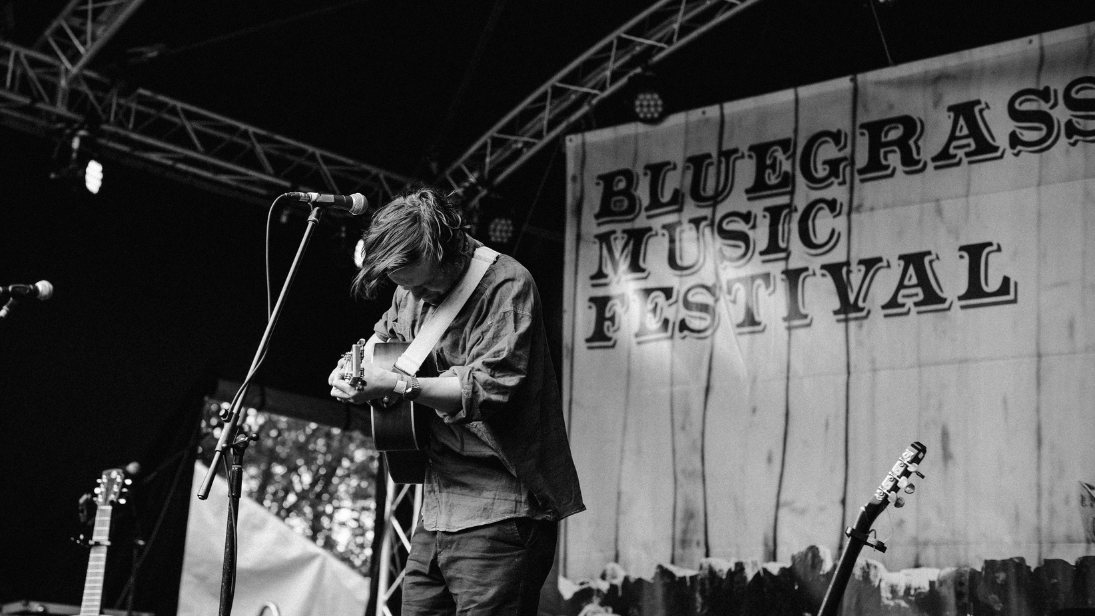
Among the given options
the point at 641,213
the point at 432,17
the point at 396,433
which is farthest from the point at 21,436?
the point at 396,433

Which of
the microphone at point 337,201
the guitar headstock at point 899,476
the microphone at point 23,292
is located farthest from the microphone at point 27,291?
the guitar headstock at point 899,476

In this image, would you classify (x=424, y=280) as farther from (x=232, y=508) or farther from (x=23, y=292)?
(x=23, y=292)

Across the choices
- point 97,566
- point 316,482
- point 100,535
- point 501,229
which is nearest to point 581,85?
point 501,229

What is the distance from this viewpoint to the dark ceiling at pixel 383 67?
5883 mm

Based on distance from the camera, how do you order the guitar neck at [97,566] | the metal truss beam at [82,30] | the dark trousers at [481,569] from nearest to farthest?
the dark trousers at [481,569] → the guitar neck at [97,566] → the metal truss beam at [82,30]

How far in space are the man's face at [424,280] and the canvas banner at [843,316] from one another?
2.58m

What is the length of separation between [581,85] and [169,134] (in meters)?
2.76

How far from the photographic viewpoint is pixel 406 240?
2775 millimetres

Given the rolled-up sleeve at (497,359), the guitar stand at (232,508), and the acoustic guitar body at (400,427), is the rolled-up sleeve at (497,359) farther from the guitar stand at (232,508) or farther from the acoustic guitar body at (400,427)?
the guitar stand at (232,508)

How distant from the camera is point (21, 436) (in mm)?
6477

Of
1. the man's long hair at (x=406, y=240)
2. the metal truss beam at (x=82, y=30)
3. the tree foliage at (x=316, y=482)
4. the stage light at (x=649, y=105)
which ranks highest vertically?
the metal truss beam at (x=82, y=30)

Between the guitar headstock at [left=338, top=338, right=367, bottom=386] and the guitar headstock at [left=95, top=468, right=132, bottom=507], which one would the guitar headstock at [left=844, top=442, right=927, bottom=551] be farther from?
the guitar headstock at [left=95, top=468, right=132, bottom=507]

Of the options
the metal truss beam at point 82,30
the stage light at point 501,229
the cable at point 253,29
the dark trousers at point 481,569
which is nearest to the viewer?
the dark trousers at point 481,569

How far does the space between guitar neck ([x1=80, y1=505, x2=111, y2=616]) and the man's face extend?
264cm
